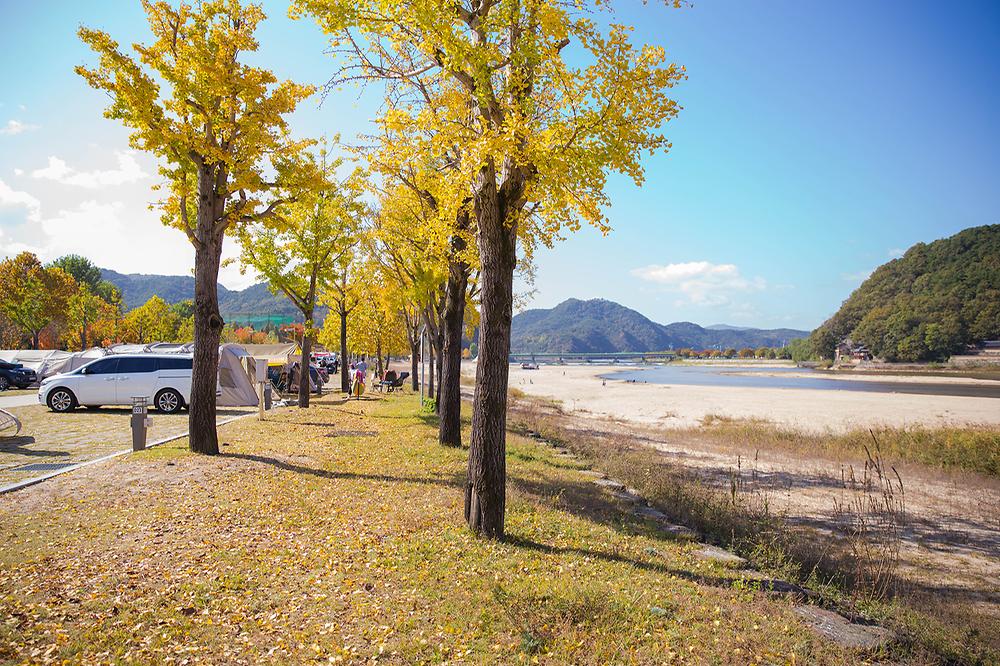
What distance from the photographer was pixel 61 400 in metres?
17.5

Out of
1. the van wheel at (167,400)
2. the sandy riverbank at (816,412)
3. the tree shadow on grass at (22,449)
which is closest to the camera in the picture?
the tree shadow on grass at (22,449)

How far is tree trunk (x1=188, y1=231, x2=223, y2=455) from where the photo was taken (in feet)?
34.6

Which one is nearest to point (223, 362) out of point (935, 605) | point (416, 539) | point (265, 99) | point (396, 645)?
point (265, 99)

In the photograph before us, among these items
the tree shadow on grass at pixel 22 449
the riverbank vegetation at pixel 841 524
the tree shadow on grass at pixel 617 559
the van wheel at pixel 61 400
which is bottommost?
the riverbank vegetation at pixel 841 524

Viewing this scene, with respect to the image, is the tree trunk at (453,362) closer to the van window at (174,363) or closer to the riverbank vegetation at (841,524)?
the riverbank vegetation at (841,524)

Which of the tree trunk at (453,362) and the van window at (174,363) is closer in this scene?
the tree trunk at (453,362)

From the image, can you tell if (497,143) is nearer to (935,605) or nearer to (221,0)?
(935,605)

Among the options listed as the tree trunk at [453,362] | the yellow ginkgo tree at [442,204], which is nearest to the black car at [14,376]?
the yellow ginkgo tree at [442,204]

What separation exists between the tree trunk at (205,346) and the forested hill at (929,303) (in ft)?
435

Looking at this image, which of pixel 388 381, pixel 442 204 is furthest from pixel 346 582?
pixel 388 381

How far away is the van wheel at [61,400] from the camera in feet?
57.2

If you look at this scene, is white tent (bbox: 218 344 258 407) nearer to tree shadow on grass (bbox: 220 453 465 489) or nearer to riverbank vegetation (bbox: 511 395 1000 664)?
riverbank vegetation (bbox: 511 395 1000 664)

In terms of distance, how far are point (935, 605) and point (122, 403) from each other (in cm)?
2158

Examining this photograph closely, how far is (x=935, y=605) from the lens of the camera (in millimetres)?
5965
